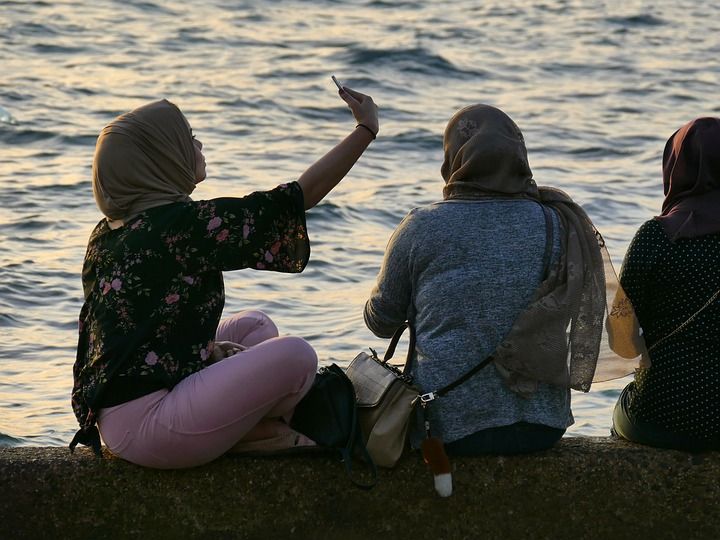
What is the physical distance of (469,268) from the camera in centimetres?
354

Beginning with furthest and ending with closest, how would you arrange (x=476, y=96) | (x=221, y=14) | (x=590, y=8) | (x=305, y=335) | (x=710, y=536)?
(x=590, y=8) < (x=221, y=14) < (x=476, y=96) < (x=305, y=335) < (x=710, y=536)

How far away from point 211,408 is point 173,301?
30 centimetres

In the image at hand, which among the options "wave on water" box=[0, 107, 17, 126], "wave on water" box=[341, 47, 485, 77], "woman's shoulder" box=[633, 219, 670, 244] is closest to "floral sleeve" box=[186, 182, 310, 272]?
"woman's shoulder" box=[633, 219, 670, 244]

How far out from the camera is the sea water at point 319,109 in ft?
25.5

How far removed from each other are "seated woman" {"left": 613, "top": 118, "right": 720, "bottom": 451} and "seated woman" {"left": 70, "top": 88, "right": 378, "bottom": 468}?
0.89m

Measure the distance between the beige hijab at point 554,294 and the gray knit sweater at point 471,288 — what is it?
40 mm

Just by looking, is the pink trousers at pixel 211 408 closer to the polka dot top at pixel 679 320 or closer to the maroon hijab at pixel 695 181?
the polka dot top at pixel 679 320

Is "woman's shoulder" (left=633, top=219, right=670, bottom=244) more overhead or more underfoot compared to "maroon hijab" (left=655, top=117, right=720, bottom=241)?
more underfoot

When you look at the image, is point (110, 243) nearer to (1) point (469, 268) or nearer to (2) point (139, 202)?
(2) point (139, 202)

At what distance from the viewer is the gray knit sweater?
3.54m

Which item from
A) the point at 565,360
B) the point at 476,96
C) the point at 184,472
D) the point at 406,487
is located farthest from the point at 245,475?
the point at 476,96

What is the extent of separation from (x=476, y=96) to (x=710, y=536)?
11188 millimetres

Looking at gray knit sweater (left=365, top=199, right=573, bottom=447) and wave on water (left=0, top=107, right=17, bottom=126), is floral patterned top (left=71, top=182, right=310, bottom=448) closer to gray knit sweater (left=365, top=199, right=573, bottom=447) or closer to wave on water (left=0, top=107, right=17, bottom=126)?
gray knit sweater (left=365, top=199, right=573, bottom=447)

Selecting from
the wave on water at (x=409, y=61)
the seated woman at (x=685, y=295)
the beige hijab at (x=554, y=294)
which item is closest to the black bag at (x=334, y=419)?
the beige hijab at (x=554, y=294)
